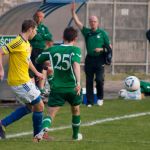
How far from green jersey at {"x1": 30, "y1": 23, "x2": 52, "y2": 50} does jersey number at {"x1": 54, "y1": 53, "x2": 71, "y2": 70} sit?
570 cm

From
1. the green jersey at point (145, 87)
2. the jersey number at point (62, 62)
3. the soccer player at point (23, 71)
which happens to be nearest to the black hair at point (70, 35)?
the jersey number at point (62, 62)

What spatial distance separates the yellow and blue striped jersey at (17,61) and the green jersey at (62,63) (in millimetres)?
342

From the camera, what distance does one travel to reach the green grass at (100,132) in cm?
1168

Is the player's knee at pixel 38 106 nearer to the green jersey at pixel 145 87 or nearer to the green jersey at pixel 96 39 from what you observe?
the green jersey at pixel 96 39

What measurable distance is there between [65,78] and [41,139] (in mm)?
970

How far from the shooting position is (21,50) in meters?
12.0

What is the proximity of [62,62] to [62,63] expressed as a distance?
21 millimetres

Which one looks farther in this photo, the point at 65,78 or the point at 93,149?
the point at 65,78

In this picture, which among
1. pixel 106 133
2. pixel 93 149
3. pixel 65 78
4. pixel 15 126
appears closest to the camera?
pixel 93 149

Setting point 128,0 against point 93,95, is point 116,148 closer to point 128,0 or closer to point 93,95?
A: point 93,95

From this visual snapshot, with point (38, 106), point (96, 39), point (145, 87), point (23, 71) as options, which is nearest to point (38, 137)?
point (38, 106)

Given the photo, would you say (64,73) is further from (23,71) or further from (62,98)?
(23,71)

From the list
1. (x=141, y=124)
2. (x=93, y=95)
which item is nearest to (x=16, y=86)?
(x=141, y=124)

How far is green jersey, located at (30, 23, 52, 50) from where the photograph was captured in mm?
17984
